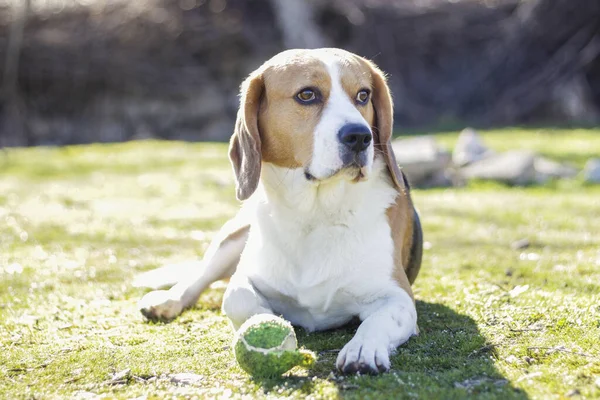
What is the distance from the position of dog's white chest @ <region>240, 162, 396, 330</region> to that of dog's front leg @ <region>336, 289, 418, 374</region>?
14cm

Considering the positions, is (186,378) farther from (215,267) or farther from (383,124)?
(383,124)

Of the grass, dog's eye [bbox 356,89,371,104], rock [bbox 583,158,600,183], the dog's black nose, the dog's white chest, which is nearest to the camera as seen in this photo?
the grass

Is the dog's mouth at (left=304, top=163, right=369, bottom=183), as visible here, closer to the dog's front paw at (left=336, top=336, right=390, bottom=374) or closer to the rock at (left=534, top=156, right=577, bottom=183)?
the dog's front paw at (left=336, top=336, right=390, bottom=374)

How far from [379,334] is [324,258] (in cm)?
66

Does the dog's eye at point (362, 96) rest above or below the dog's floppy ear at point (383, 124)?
above

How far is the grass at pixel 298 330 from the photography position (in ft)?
10.4

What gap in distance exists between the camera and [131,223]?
8312 mm

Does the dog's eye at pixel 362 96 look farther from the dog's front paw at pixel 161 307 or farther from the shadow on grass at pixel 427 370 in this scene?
the dog's front paw at pixel 161 307

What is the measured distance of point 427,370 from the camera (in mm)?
3275

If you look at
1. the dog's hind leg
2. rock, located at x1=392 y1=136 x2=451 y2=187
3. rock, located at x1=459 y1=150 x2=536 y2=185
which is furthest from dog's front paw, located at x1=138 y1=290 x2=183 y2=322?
rock, located at x1=459 y1=150 x2=536 y2=185

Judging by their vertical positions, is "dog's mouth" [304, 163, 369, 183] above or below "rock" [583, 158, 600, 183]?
above

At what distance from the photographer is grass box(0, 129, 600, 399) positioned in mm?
3164

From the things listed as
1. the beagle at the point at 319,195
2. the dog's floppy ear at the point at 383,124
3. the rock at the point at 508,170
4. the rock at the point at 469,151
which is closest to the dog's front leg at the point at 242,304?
the beagle at the point at 319,195

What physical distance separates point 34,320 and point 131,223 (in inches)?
152
